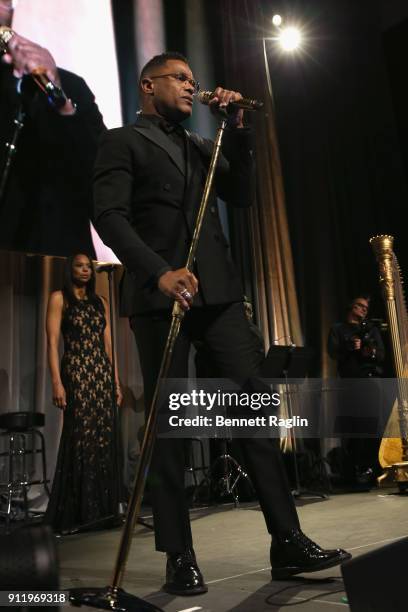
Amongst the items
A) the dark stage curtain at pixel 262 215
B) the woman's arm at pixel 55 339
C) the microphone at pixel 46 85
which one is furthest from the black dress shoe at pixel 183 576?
the dark stage curtain at pixel 262 215

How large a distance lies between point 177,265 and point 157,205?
182 millimetres

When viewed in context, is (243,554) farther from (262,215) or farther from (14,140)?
(262,215)

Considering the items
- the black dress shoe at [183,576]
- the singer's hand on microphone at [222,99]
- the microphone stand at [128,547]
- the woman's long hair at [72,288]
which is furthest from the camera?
the woman's long hair at [72,288]

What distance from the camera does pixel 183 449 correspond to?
1746 millimetres

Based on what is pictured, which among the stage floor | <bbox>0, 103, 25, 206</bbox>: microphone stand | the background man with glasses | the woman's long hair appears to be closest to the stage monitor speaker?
the stage floor

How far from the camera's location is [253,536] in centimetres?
258

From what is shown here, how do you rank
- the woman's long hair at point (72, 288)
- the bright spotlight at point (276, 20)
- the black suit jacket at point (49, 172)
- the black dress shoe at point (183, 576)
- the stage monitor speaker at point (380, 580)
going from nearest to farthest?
the stage monitor speaker at point (380, 580), the black dress shoe at point (183, 576), the woman's long hair at point (72, 288), the black suit jacket at point (49, 172), the bright spotlight at point (276, 20)

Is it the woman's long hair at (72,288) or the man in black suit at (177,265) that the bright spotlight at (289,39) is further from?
the man in black suit at (177,265)

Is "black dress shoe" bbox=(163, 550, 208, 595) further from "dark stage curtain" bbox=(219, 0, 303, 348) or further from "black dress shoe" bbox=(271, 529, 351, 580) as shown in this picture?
"dark stage curtain" bbox=(219, 0, 303, 348)

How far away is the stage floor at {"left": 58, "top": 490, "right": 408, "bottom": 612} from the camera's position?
4.73 ft

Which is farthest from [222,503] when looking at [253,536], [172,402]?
[172,402]

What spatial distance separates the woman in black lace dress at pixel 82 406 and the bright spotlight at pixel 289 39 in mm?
3665

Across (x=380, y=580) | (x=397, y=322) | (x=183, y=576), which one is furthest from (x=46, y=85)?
(x=380, y=580)

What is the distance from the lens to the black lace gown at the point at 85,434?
351 cm
